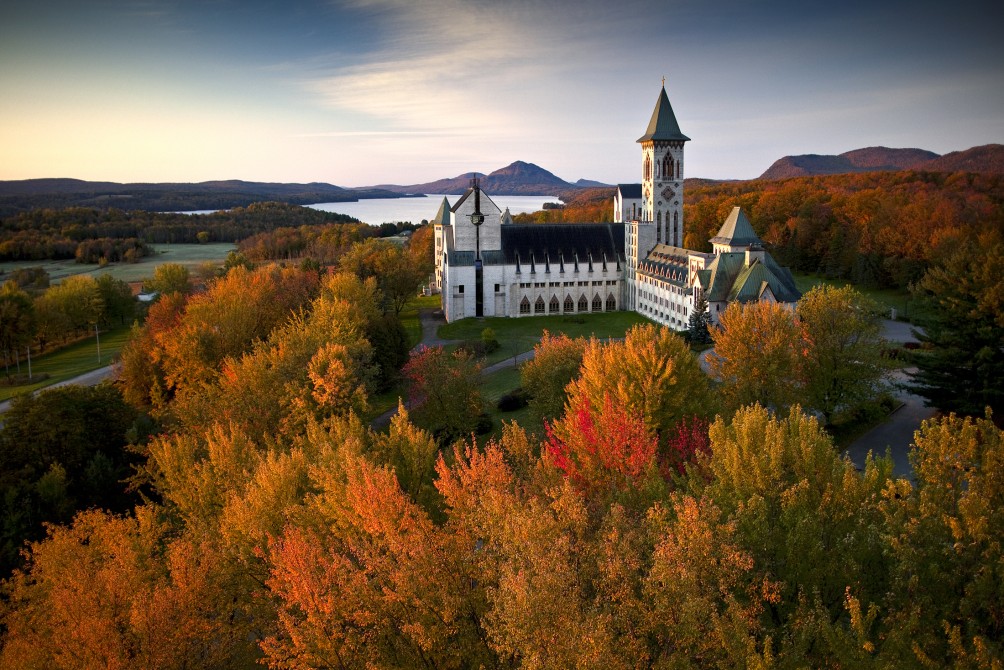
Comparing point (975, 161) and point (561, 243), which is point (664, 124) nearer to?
point (561, 243)

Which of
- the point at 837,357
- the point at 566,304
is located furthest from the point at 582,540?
the point at 566,304

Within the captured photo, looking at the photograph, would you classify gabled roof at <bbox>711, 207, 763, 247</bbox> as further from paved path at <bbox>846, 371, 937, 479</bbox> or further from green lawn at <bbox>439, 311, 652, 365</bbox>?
paved path at <bbox>846, 371, 937, 479</bbox>

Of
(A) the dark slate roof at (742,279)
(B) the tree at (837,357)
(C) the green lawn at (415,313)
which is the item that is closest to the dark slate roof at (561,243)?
(C) the green lawn at (415,313)

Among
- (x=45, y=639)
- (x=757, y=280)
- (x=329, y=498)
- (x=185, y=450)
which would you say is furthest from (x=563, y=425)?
(x=757, y=280)

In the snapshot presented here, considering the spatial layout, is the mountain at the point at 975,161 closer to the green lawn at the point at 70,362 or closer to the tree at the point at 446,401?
the tree at the point at 446,401

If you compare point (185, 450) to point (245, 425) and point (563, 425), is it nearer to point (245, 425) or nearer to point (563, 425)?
point (245, 425)

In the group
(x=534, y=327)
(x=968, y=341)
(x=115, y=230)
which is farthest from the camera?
(x=115, y=230)

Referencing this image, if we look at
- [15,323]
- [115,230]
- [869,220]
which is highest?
[115,230]
